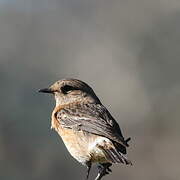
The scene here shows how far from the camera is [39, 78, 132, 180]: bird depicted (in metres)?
11.1

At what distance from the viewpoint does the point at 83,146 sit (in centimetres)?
1164

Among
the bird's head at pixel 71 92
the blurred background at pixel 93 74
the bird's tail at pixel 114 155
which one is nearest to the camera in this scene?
the bird's tail at pixel 114 155

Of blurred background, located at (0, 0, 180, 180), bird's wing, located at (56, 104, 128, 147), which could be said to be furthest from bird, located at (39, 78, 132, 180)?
blurred background, located at (0, 0, 180, 180)

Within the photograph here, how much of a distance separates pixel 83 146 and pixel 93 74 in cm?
1919

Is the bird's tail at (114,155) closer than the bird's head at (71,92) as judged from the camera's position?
Yes

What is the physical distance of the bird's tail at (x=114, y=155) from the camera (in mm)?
10648

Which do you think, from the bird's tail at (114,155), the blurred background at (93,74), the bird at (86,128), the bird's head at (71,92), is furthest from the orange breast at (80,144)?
the blurred background at (93,74)

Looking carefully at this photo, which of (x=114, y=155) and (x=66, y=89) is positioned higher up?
(x=66, y=89)

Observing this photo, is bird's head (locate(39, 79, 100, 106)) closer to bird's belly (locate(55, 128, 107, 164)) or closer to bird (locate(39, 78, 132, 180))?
bird (locate(39, 78, 132, 180))

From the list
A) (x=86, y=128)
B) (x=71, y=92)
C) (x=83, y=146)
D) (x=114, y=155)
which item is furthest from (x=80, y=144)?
(x=71, y=92)

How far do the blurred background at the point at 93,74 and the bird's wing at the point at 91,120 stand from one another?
21.5ft

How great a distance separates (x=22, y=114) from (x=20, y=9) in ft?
30.2

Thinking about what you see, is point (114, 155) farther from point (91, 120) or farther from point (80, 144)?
point (91, 120)

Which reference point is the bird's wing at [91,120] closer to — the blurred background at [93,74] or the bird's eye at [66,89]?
the bird's eye at [66,89]
